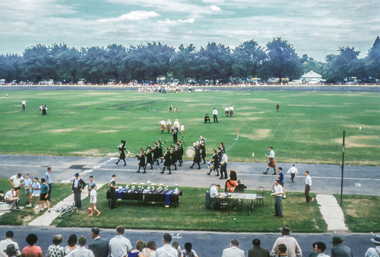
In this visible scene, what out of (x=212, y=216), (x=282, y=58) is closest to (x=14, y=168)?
(x=212, y=216)

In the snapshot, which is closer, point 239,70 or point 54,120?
point 54,120

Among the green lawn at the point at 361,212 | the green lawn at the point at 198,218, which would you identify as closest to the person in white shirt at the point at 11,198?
the green lawn at the point at 198,218

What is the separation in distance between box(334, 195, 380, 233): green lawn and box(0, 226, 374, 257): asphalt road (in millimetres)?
792

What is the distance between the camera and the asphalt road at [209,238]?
12.3m

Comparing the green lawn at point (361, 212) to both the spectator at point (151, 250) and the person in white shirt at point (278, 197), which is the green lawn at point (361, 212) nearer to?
the person in white shirt at point (278, 197)

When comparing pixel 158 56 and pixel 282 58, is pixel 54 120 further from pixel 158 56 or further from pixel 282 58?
pixel 282 58

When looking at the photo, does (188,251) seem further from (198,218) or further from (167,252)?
(198,218)

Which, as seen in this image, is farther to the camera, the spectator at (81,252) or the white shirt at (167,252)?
the white shirt at (167,252)

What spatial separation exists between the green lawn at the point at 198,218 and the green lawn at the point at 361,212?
3.95 ft

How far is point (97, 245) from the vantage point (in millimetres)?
8805

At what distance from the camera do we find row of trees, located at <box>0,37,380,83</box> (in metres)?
142

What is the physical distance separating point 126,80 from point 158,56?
1736 centimetres

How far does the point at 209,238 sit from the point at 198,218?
6.55 feet

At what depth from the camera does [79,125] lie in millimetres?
42969
